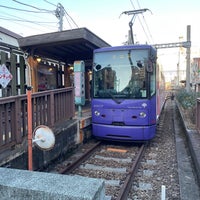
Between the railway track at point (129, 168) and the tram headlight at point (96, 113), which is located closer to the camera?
the railway track at point (129, 168)

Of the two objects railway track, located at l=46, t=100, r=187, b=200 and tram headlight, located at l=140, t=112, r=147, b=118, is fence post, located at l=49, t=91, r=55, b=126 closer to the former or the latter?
railway track, located at l=46, t=100, r=187, b=200

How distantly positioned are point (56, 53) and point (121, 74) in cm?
560

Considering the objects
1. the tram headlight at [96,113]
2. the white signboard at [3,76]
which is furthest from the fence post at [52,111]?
the white signboard at [3,76]

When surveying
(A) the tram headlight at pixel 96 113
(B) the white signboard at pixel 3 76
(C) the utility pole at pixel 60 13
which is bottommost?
(A) the tram headlight at pixel 96 113

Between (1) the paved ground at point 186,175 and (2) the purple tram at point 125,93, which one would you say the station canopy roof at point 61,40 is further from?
(1) the paved ground at point 186,175

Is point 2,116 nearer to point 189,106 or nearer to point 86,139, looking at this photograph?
point 86,139

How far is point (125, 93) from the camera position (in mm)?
6473

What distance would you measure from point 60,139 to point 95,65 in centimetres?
252

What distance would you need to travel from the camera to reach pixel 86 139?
7.48 metres

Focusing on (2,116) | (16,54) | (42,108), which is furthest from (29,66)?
(2,116)

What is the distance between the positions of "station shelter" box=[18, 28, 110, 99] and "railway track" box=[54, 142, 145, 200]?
3.84 meters

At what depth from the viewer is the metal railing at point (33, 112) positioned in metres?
3.85

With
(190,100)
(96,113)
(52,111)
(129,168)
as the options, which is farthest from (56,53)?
(129,168)

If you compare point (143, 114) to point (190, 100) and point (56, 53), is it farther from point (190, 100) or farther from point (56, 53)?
point (56, 53)
